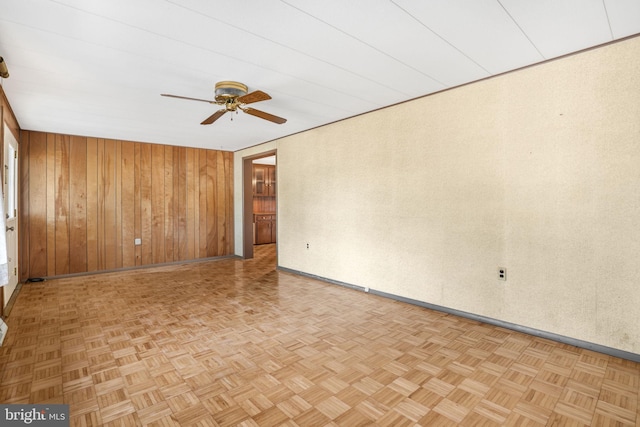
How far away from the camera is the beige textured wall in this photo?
2217mm

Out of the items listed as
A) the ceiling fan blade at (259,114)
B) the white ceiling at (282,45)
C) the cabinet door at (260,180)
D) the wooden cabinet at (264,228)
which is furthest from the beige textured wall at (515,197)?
the cabinet door at (260,180)

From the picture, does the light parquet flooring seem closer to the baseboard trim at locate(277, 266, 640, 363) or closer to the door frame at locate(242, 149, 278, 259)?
the baseboard trim at locate(277, 266, 640, 363)

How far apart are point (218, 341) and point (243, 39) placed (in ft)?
7.54

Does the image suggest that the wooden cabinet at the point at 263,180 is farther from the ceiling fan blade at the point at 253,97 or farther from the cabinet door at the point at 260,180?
the ceiling fan blade at the point at 253,97

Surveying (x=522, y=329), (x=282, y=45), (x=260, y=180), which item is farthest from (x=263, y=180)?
(x=522, y=329)

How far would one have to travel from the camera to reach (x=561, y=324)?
2457 millimetres

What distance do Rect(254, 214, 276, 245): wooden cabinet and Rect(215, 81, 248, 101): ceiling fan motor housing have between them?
5.64m

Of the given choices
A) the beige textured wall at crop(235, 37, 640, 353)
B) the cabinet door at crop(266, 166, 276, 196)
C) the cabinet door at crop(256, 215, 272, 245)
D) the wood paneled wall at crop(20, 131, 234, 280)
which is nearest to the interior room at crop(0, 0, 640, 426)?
the beige textured wall at crop(235, 37, 640, 353)

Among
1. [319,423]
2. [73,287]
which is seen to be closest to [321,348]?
[319,423]

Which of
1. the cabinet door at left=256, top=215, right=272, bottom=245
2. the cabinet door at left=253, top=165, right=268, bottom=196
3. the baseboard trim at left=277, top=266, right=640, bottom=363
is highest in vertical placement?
the cabinet door at left=253, top=165, right=268, bottom=196

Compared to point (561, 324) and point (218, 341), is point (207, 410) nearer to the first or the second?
point (218, 341)

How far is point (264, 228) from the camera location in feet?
27.7

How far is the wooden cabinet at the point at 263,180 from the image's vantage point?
850cm

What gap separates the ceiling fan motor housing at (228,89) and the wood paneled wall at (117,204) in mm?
3485
